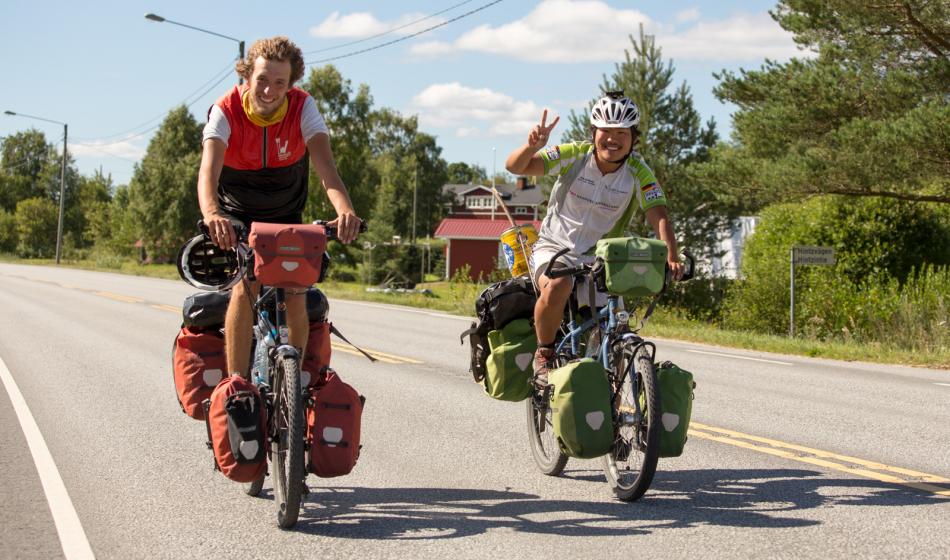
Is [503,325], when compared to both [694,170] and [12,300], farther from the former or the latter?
[12,300]

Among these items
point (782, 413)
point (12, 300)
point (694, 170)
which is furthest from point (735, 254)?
point (782, 413)

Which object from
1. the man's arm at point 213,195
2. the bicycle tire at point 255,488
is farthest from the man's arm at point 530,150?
the bicycle tire at point 255,488

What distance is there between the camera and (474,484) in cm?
586

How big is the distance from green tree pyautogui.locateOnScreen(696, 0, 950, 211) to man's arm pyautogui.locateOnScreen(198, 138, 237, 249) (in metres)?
15.3

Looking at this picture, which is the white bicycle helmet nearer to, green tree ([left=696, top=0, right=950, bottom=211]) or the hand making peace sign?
the hand making peace sign

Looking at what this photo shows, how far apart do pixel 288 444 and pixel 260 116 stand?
1640 mm

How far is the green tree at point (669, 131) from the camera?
2870cm

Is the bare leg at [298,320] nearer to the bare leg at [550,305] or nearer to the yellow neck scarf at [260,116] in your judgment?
the yellow neck scarf at [260,116]

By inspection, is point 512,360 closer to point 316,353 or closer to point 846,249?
point 316,353

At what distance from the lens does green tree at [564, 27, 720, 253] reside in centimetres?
2870

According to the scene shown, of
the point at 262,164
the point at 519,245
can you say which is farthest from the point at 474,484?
the point at 262,164

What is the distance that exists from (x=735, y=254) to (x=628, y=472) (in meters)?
29.1

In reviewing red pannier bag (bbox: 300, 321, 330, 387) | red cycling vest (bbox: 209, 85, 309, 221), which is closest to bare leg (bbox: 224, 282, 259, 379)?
red pannier bag (bbox: 300, 321, 330, 387)

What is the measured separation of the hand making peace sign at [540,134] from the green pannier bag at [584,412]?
4.03 feet
